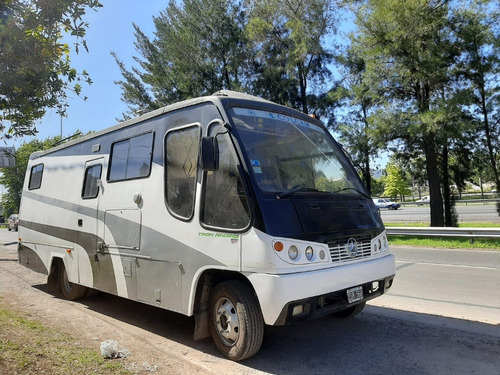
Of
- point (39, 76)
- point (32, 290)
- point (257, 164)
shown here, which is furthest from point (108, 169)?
point (32, 290)

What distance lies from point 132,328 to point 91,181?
104 inches

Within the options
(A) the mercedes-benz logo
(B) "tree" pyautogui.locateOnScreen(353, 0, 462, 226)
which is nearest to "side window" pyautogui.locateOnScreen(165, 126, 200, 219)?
(A) the mercedes-benz logo

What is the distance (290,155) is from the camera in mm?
4758

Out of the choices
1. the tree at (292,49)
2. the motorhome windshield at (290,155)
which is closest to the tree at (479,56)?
the tree at (292,49)

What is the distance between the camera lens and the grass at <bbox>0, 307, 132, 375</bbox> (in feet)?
12.5

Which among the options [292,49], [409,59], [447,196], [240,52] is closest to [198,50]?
[240,52]

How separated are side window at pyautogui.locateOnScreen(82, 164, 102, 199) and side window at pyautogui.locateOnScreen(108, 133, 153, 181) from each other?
45 centimetres

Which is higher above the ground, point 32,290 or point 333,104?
point 333,104

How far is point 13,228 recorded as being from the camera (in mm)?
36469

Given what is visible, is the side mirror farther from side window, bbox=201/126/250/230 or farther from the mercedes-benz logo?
the mercedes-benz logo

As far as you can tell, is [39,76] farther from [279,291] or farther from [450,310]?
[450,310]

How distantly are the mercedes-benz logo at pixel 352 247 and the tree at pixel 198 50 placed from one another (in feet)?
60.3

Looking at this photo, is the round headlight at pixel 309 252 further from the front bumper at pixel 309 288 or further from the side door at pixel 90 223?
the side door at pixel 90 223

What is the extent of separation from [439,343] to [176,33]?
2199cm
